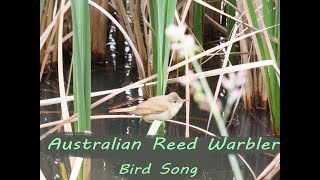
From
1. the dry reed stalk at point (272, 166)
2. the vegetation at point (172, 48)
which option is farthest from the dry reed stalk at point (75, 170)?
the dry reed stalk at point (272, 166)

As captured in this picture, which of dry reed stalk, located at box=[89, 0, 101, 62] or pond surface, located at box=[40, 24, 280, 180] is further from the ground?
dry reed stalk, located at box=[89, 0, 101, 62]

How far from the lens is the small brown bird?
1.77 metres

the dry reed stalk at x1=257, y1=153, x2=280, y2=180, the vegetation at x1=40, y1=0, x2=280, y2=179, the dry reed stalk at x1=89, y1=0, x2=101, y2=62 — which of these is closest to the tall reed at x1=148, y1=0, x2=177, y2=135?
the vegetation at x1=40, y1=0, x2=280, y2=179

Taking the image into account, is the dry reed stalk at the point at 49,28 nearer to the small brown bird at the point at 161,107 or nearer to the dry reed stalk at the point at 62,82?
the dry reed stalk at the point at 62,82

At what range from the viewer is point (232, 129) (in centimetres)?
181

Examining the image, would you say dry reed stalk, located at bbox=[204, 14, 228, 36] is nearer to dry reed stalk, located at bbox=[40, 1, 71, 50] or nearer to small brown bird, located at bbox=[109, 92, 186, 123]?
small brown bird, located at bbox=[109, 92, 186, 123]

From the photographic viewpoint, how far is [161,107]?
1.77 meters

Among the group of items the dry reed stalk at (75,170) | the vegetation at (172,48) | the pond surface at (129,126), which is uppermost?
the vegetation at (172,48)

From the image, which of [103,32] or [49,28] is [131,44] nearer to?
[103,32]

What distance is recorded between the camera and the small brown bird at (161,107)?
5.79 feet

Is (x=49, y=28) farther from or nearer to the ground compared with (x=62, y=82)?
farther from the ground

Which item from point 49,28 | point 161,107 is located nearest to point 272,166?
point 161,107
